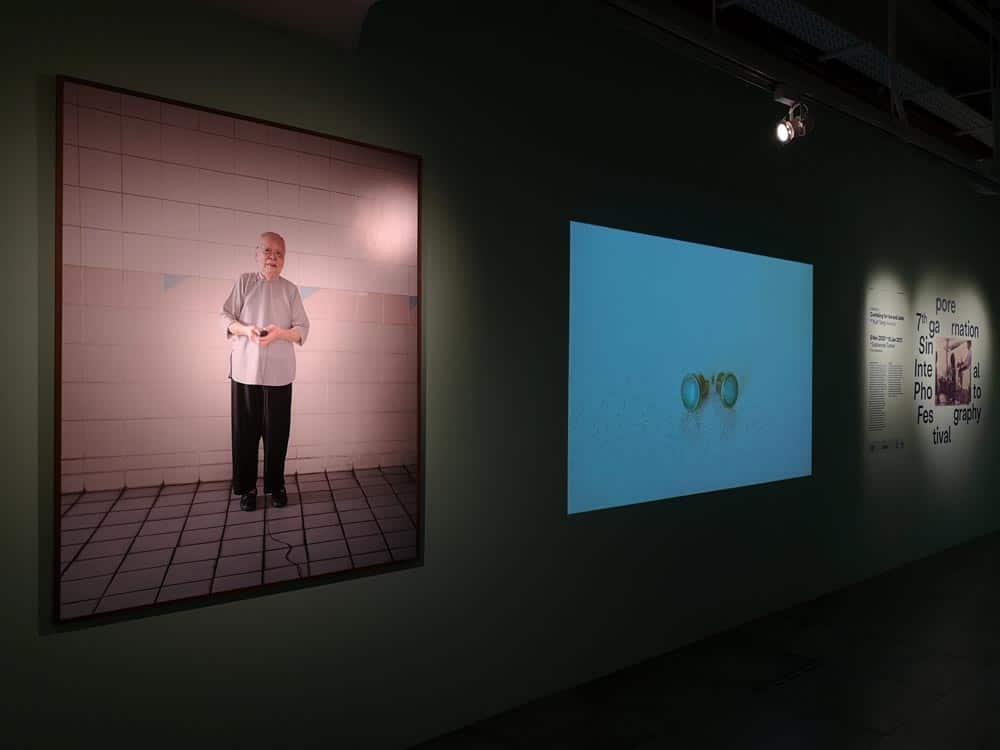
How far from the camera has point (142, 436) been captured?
1.93 metres

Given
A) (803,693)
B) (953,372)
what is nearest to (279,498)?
(803,693)

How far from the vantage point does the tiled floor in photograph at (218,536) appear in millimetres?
1891

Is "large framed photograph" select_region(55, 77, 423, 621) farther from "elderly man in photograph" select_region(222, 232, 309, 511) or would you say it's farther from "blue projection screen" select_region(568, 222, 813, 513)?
"blue projection screen" select_region(568, 222, 813, 513)

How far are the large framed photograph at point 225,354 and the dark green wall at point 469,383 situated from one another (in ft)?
0.27

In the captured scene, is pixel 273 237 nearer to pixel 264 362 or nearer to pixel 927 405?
pixel 264 362

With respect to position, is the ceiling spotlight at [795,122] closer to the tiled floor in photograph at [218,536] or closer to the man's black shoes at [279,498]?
the tiled floor in photograph at [218,536]

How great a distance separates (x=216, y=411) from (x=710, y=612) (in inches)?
113

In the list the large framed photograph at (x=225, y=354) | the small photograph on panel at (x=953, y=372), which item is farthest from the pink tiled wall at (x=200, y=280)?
the small photograph on panel at (x=953, y=372)

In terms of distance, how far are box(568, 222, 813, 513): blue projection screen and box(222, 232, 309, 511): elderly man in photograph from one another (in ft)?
4.36

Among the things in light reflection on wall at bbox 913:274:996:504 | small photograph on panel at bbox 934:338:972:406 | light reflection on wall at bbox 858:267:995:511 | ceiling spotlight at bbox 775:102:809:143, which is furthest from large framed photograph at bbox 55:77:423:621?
small photograph on panel at bbox 934:338:972:406

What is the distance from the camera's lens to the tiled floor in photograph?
1.89 m

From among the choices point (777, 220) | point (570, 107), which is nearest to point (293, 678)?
point (570, 107)

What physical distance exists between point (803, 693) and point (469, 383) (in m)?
2.07

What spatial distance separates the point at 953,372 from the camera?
5.77m
